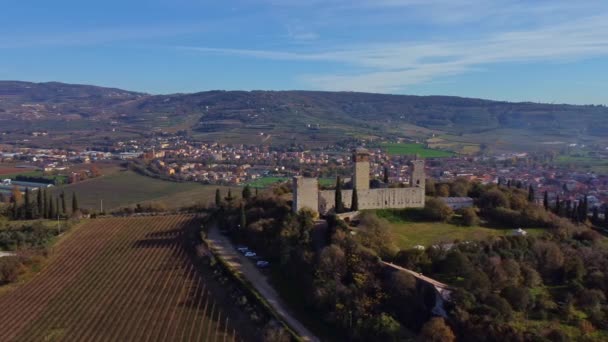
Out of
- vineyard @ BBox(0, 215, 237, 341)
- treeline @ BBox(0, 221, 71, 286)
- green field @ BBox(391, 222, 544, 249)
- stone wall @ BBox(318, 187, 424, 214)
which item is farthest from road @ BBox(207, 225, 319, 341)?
treeline @ BBox(0, 221, 71, 286)

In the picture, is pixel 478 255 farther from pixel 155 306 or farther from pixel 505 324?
pixel 155 306

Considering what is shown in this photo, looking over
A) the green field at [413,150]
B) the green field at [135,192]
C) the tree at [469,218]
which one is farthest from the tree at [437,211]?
the green field at [413,150]

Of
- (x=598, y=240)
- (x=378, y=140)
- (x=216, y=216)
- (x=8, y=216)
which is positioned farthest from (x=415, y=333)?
(x=378, y=140)

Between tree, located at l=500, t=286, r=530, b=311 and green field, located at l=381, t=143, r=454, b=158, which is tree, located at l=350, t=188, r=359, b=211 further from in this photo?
green field, located at l=381, t=143, r=454, b=158

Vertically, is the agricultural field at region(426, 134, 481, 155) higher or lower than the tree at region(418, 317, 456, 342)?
higher

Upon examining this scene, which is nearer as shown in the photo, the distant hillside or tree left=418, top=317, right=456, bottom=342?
tree left=418, top=317, right=456, bottom=342

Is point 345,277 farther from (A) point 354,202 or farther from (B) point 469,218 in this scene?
(B) point 469,218
